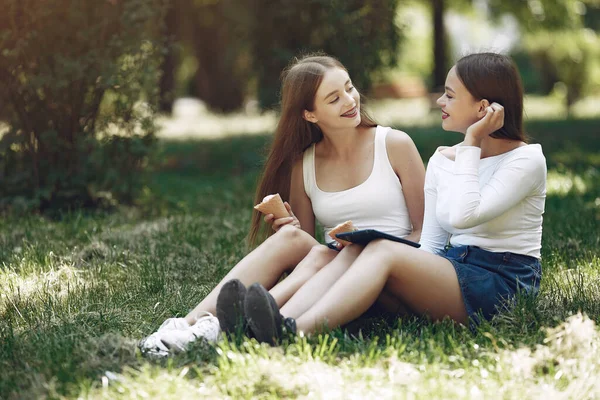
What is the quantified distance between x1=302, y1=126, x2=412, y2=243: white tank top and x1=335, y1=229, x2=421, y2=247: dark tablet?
0.57 m

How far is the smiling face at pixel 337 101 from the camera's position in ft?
12.6

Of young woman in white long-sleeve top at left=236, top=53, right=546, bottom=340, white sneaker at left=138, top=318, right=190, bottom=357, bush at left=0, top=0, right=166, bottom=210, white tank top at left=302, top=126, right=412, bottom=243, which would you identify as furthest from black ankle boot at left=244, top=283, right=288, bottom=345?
bush at left=0, top=0, right=166, bottom=210

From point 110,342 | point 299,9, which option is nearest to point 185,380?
point 110,342

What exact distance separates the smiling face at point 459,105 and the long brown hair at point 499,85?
26 mm

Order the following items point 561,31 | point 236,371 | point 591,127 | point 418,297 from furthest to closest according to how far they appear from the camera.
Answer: point 561,31, point 591,127, point 418,297, point 236,371

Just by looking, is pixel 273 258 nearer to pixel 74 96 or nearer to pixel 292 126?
pixel 292 126

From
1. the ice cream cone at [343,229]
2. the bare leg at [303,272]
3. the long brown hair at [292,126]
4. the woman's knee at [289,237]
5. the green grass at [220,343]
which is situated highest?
the long brown hair at [292,126]

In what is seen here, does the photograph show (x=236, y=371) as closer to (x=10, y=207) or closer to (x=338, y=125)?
(x=338, y=125)

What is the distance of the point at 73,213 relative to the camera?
6359 mm

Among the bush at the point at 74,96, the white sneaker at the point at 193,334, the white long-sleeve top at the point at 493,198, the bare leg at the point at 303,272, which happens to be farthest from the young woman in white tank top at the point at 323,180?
the bush at the point at 74,96

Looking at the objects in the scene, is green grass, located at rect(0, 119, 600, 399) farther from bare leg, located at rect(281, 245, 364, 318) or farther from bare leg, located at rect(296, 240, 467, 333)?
bare leg, located at rect(281, 245, 364, 318)

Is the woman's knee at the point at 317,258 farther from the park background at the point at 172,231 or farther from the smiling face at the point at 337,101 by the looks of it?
the smiling face at the point at 337,101

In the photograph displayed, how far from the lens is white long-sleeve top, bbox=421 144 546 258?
10.6ft

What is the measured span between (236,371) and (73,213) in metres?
4.05
